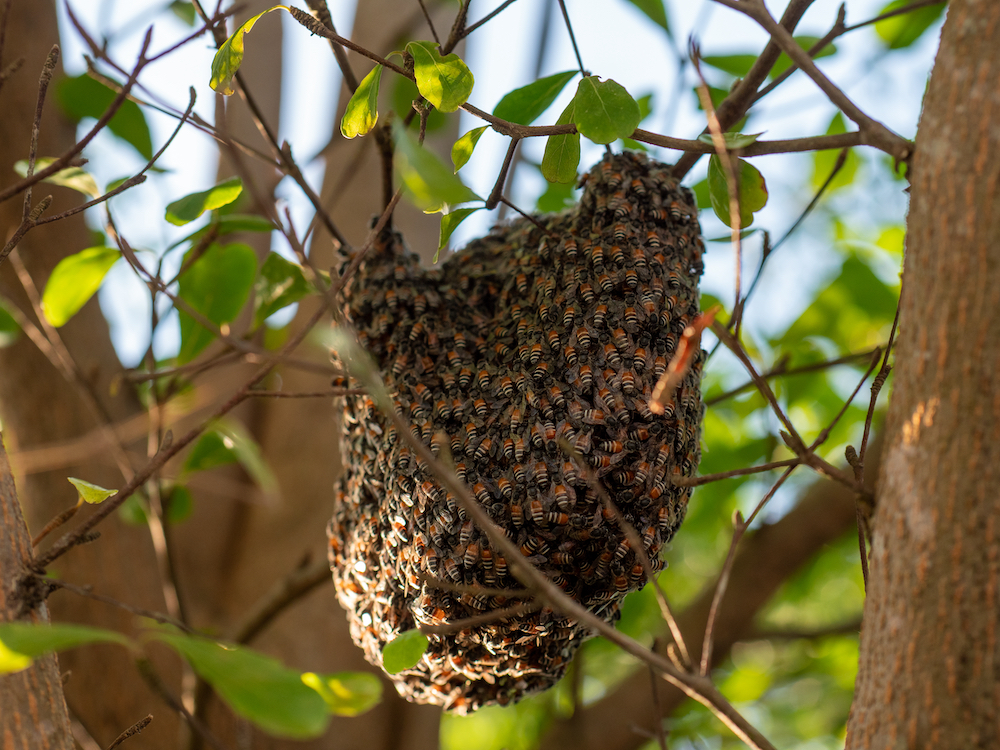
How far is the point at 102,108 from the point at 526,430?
1079 mm

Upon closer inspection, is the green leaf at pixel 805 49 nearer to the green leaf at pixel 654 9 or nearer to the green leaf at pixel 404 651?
the green leaf at pixel 654 9

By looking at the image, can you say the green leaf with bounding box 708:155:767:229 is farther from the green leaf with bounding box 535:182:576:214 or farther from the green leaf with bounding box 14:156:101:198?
Answer: the green leaf with bounding box 14:156:101:198

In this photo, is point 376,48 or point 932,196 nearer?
point 932,196

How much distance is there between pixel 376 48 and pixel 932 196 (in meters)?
1.67

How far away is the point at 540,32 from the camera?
1810 millimetres

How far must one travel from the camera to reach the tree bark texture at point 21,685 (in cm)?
57

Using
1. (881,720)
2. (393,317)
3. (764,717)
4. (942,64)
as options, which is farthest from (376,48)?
(764,717)

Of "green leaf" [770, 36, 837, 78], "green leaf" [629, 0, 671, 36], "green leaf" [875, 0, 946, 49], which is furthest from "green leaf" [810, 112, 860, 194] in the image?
"green leaf" [629, 0, 671, 36]

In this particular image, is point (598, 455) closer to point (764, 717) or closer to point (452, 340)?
point (452, 340)

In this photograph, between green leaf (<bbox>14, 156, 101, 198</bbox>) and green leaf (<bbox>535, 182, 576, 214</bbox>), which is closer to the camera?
green leaf (<bbox>14, 156, 101, 198</bbox>)

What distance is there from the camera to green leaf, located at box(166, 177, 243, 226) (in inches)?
33.3

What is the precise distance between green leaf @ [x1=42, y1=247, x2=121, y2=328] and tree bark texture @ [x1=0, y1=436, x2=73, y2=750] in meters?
0.40

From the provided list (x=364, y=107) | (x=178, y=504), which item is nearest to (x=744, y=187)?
(x=364, y=107)

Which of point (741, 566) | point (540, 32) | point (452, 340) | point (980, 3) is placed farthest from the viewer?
point (540, 32)
